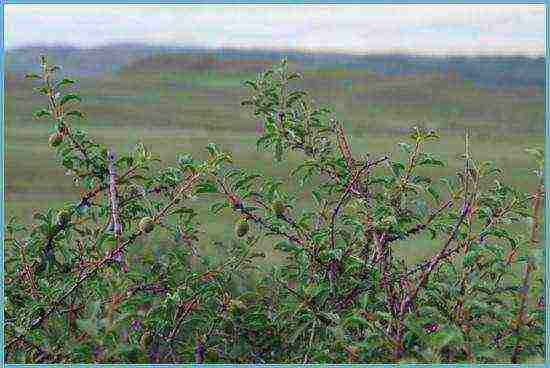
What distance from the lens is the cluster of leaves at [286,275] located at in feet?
4.46

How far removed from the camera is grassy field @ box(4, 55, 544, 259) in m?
2.36

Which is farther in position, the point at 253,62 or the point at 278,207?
the point at 253,62

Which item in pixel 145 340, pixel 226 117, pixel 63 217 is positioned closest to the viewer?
pixel 145 340

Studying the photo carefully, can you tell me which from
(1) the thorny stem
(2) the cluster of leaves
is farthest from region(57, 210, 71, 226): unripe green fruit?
(1) the thorny stem

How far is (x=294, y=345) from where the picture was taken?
156 cm

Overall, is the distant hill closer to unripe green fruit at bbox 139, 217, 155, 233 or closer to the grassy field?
the grassy field

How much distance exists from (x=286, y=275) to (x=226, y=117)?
986mm

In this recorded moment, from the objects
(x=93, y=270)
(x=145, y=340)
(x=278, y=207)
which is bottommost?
(x=145, y=340)

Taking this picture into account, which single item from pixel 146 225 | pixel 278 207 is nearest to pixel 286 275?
pixel 278 207

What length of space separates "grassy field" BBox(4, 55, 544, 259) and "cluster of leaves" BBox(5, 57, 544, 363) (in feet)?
1.92

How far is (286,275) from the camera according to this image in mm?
1648

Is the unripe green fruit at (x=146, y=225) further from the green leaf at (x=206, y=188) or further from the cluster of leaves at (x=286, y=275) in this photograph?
the green leaf at (x=206, y=188)

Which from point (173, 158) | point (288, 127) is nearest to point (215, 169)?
point (288, 127)

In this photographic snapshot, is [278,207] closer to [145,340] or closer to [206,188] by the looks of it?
[206,188]
